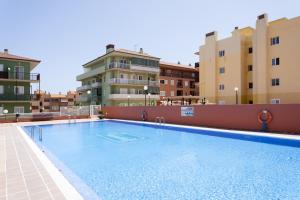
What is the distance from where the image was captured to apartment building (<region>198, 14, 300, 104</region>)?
27719 millimetres

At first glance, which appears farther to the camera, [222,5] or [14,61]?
[14,61]

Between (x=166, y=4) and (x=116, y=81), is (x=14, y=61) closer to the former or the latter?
(x=116, y=81)

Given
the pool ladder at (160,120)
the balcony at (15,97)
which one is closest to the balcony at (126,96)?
the balcony at (15,97)

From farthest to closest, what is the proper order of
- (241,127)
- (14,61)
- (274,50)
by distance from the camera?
(14,61) → (274,50) → (241,127)

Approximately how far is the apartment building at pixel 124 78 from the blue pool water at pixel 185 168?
2813cm

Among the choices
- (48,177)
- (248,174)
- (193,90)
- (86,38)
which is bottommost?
(248,174)

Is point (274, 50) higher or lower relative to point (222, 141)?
higher

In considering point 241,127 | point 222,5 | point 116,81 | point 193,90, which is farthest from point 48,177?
point 193,90

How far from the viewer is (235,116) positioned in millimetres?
18438

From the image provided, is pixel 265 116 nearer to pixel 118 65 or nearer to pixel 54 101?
pixel 118 65

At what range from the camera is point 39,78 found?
111 feet

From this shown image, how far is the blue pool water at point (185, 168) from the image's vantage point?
6.68 metres

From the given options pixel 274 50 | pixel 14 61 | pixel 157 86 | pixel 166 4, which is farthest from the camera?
pixel 157 86

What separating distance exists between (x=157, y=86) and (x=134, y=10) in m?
27.2
